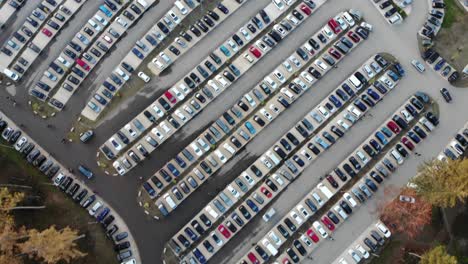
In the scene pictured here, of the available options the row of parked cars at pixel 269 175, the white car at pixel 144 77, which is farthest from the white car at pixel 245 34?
the white car at pixel 144 77

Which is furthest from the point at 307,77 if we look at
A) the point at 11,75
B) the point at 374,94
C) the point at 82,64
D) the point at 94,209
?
the point at 11,75

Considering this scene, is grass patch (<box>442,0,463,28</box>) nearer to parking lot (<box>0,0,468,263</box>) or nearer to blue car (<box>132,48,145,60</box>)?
parking lot (<box>0,0,468,263</box>)

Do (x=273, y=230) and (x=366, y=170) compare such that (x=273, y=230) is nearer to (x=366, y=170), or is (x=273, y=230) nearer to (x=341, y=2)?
(x=366, y=170)

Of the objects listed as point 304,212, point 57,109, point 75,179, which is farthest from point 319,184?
point 57,109

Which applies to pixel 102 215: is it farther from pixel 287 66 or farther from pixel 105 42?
pixel 287 66

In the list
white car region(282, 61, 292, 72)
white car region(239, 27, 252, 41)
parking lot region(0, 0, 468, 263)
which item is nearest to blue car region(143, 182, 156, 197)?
parking lot region(0, 0, 468, 263)
